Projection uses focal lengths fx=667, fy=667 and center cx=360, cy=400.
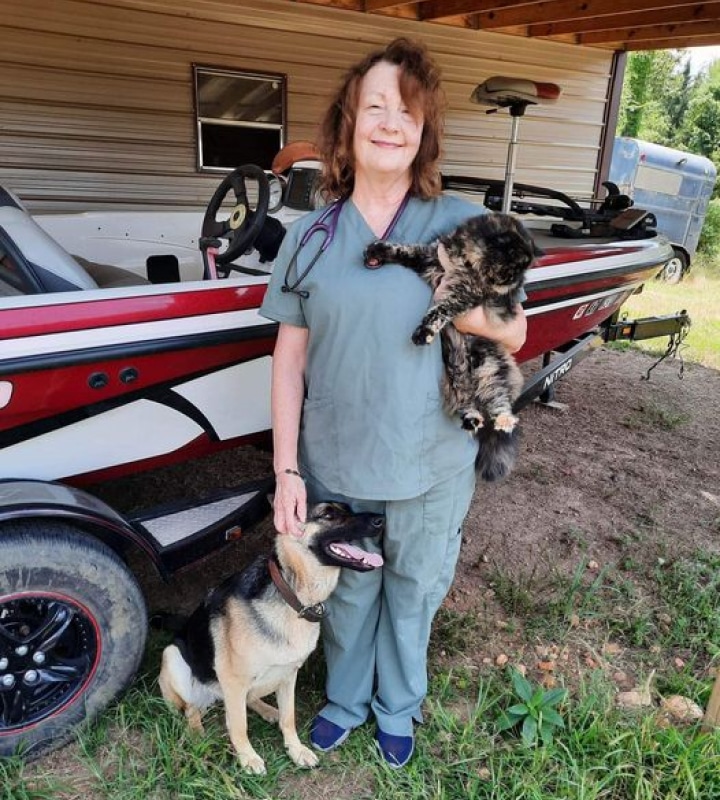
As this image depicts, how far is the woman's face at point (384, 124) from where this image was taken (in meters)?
1.66

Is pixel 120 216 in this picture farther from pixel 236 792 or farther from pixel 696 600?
pixel 696 600

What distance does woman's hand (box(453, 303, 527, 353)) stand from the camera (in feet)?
5.69

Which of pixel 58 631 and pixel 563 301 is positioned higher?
pixel 563 301

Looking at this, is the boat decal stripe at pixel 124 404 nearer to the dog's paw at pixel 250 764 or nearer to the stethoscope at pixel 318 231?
the stethoscope at pixel 318 231

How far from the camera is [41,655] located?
1978mm

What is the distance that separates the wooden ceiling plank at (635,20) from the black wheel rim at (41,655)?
6.12 metres

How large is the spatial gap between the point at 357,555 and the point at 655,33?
814cm

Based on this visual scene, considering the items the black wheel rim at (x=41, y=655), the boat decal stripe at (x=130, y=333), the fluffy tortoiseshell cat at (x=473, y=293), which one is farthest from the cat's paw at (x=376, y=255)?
the black wheel rim at (x=41, y=655)

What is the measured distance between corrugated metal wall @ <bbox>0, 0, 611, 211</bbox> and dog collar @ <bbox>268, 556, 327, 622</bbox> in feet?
17.0

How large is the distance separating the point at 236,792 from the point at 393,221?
5.58ft

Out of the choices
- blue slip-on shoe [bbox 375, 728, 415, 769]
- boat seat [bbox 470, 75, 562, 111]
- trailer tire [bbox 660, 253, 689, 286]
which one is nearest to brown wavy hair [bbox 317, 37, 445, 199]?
blue slip-on shoe [bbox 375, 728, 415, 769]

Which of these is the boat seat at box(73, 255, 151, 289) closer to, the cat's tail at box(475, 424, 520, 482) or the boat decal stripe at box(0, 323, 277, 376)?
the boat decal stripe at box(0, 323, 277, 376)

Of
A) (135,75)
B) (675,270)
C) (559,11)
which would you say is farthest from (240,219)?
(675,270)

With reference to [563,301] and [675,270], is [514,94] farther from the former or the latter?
[675,270]
